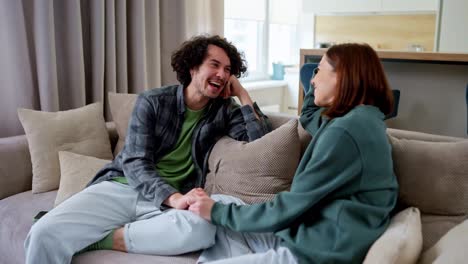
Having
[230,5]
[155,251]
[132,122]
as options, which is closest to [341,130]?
[155,251]

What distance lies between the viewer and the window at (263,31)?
471 cm

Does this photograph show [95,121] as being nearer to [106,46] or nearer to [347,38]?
[106,46]

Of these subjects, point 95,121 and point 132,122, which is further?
point 95,121

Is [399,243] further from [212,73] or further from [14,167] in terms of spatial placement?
[14,167]

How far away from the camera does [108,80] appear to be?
117 inches

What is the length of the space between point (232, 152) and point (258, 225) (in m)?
0.56

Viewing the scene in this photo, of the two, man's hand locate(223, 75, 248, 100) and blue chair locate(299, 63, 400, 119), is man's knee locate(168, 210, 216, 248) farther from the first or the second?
blue chair locate(299, 63, 400, 119)

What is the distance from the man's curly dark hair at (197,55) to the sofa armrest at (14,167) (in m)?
0.86

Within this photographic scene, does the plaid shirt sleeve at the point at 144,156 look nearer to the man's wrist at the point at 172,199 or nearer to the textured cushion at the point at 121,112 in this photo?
the man's wrist at the point at 172,199

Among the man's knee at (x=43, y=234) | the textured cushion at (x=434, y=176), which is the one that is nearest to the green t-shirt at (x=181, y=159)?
the man's knee at (x=43, y=234)

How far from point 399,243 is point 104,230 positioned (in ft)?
3.32

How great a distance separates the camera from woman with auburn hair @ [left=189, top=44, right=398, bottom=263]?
4.13ft

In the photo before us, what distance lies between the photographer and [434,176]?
160 cm

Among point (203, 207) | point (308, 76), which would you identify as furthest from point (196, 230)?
point (308, 76)
